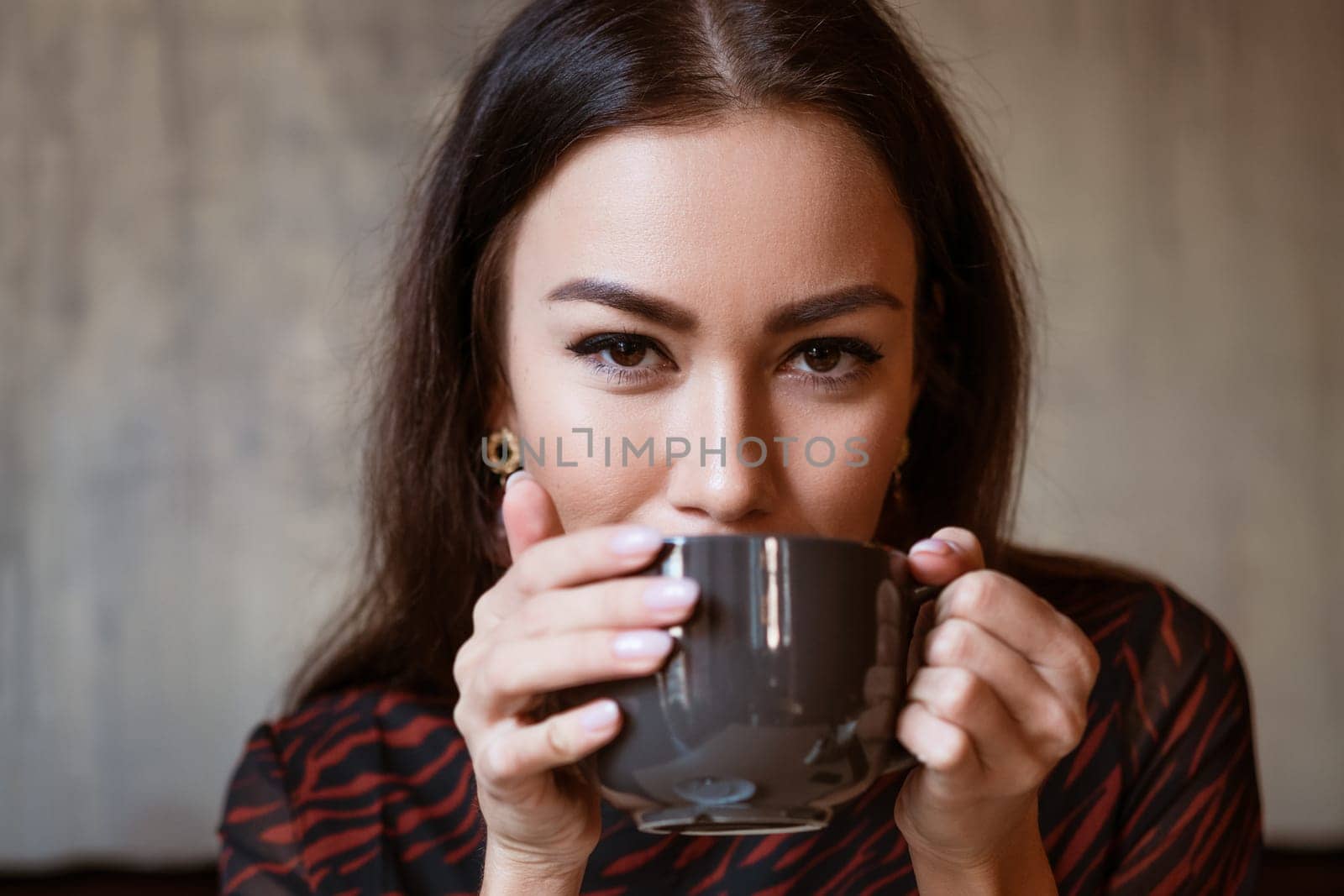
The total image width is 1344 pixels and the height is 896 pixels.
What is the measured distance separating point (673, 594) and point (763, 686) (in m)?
0.07

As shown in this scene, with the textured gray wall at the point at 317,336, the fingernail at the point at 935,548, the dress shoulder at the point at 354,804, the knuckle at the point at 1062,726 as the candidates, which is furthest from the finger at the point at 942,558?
the textured gray wall at the point at 317,336

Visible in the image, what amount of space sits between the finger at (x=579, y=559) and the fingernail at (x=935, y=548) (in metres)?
0.19

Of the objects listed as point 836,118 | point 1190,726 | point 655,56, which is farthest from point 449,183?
point 1190,726

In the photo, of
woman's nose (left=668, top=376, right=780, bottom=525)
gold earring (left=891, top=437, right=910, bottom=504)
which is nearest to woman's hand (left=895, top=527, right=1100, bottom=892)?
woman's nose (left=668, top=376, right=780, bottom=525)

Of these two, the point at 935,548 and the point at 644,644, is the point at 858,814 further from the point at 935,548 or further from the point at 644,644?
the point at 644,644

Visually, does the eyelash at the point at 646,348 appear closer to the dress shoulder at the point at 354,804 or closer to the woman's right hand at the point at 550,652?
the woman's right hand at the point at 550,652

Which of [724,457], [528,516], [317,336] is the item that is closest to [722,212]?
[724,457]

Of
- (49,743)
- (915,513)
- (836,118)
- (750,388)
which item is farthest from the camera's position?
(49,743)

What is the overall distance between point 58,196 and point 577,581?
149cm

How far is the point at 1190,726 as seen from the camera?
127 cm

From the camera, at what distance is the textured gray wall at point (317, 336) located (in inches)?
72.2

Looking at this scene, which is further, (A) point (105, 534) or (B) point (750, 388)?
(A) point (105, 534)

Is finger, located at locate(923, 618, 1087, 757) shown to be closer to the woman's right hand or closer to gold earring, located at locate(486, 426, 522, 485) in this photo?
the woman's right hand

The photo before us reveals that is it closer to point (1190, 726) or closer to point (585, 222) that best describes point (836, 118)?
point (585, 222)
